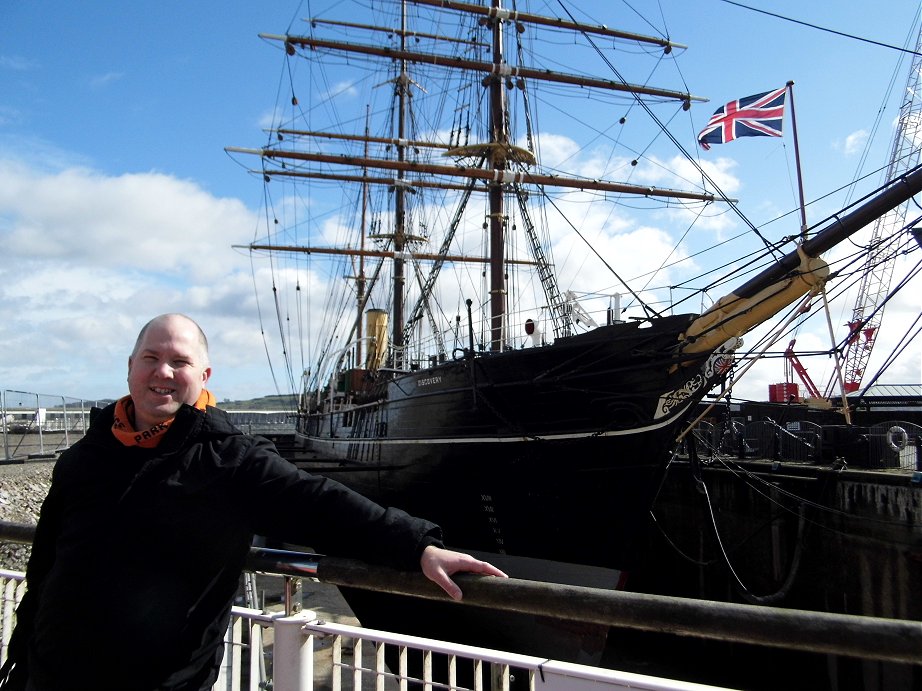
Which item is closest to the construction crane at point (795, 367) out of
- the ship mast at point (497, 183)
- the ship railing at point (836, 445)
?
the ship railing at point (836, 445)

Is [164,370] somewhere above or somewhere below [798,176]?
below

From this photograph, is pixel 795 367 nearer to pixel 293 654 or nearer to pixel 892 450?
pixel 892 450

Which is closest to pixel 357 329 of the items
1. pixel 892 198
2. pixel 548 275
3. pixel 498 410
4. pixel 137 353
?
pixel 548 275

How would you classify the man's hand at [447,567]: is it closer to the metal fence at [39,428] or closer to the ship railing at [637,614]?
the ship railing at [637,614]

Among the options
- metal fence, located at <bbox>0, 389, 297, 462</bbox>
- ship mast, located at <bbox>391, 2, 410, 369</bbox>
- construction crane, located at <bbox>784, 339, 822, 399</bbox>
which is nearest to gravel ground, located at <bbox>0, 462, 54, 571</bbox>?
metal fence, located at <bbox>0, 389, 297, 462</bbox>

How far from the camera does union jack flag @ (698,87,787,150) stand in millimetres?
10695

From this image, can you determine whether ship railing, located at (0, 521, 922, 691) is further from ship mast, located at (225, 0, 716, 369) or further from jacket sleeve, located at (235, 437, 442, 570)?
ship mast, located at (225, 0, 716, 369)

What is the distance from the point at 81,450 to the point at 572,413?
8.83m

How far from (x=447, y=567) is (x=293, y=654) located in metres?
0.74

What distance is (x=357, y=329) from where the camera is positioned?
3058 centimetres

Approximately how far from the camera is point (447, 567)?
1.92 metres

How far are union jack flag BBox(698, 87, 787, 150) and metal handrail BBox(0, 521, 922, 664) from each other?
1062 cm

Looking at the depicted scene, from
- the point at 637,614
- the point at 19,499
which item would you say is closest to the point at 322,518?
the point at 637,614

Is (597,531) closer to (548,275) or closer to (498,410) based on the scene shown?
(498,410)
